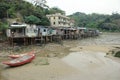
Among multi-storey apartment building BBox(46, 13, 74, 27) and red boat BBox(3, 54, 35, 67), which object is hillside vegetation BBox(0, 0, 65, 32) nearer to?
multi-storey apartment building BBox(46, 13, 74, 27)

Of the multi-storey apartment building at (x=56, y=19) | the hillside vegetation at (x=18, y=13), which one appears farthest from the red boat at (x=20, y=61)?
the multi-storey apartment building at (x=56, y=19)

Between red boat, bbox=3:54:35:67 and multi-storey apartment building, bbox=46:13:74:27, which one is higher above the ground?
multi-storey apartment building, bbox=46:13:74:27

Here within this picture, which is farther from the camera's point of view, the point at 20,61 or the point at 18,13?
the point at 18,13

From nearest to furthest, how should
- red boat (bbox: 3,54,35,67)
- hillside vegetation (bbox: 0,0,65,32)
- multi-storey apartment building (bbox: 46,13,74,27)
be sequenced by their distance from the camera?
red boat (bbox: 3,54,35,67) → hillside vegetation (bbox: 0,0,65,32) → multi-storey apartment building (bbox: 46,13,74,27)

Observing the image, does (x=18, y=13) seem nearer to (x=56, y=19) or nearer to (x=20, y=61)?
(x=56, y=19)

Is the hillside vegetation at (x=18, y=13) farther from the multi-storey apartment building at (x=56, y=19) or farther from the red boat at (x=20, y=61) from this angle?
the red boat at (x=20, y=61)

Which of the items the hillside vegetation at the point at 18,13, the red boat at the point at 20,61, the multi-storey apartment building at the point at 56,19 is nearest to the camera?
the red boat at the point at 20,61

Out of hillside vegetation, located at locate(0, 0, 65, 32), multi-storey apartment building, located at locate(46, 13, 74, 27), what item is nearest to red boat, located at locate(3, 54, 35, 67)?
hillside vegetation, located at locate(0, 0, 65, 32)

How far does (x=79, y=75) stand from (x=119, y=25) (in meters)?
85.8

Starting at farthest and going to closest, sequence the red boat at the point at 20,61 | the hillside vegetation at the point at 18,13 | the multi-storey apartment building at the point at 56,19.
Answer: the multi-storey apartment building at the point at 56,19
the hillside vegetation at the point at 18,13
the red boat at the point at 20,61

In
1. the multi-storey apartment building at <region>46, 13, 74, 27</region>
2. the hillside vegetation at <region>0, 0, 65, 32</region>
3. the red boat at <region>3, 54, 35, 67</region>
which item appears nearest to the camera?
the red boat at <region>3, 54, 35, 67</region>

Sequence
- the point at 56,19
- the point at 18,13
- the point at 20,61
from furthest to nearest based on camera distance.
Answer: the point at 56,19 < the point at 18,13 < the point at 20,61

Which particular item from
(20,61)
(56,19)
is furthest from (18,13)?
(20,61)

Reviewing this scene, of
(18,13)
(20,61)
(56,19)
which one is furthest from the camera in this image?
(56,19)
